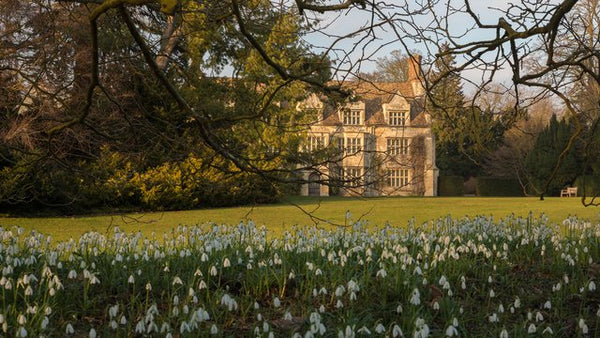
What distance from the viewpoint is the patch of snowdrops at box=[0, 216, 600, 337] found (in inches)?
125

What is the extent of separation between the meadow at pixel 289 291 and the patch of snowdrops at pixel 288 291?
0.04ft

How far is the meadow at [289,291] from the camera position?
3.18 m

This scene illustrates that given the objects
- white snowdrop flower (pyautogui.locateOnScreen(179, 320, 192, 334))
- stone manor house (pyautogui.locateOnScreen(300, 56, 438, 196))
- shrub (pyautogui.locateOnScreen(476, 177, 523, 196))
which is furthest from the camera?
shrub (pyautogui.locateOnScreen(476, 177, 523, 196))

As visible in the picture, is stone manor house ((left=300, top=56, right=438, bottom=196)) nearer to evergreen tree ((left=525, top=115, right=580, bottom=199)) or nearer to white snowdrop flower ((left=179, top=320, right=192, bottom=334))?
white snowdrop flower ((left=179, top=320, right=192, bottom=334))

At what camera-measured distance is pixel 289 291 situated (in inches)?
161

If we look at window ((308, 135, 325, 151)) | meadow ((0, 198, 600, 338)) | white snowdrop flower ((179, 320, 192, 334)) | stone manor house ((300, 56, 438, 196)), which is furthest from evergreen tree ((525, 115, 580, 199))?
white snowdrop flower ((179, 320, 192, 334))

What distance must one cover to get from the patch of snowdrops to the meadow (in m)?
0.01

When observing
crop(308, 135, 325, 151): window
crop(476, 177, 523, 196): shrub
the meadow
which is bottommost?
the meadow

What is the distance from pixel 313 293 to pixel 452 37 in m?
1.99

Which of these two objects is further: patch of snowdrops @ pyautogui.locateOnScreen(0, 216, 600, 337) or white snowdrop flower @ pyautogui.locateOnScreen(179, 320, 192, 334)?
patch of snowdrops @ pyautogui.locateOnScreen(0, 216, 600, 337)

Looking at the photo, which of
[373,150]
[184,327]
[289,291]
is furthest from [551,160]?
[184,327]

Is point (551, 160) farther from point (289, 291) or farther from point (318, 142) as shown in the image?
point (289, 291)

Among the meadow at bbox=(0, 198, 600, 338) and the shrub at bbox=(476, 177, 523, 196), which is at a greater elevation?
the shrub at bbox=(476, 177, 523, 196)

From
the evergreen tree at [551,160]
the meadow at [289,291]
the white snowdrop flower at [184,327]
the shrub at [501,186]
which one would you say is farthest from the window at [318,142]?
the shrub at [501,186]
